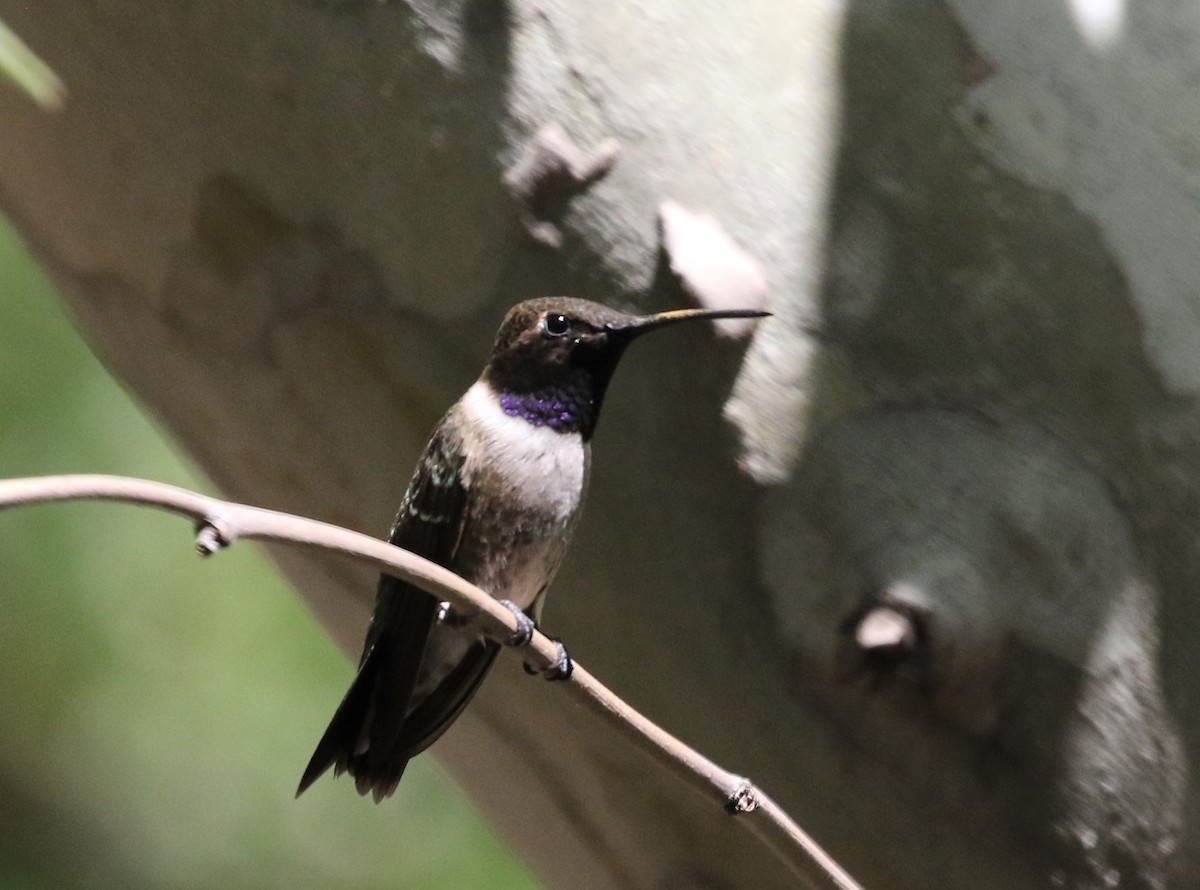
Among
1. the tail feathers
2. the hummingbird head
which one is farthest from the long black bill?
the tail feathers

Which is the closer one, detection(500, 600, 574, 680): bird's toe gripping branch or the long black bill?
detection(500, 600, 574, 680): bird's toe gripping branch

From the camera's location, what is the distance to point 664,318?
4.62ft

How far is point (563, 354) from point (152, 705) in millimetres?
4194

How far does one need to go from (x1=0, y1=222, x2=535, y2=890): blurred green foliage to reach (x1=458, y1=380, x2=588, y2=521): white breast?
3502 mm

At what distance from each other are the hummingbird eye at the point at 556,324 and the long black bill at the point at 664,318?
0.41 feet

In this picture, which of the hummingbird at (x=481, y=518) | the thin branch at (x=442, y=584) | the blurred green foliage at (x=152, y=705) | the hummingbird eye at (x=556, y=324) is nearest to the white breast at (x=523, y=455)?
the hummingbird at (x=481, y=518)

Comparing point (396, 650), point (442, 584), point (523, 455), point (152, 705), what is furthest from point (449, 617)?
point (152, 705)

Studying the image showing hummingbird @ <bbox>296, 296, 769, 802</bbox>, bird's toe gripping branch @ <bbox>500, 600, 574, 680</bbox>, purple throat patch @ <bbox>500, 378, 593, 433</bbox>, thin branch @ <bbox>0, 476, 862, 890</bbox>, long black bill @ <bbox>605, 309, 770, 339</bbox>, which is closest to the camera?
thin branch @ <bbox>0, 476, 862, 890</bbox>

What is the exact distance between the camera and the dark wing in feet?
5.32

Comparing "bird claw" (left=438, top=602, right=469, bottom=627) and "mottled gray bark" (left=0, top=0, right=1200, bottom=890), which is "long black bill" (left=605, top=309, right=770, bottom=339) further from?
"bird claw" (left=438, top=602, right=469, bottom=627)

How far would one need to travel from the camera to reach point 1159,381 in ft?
4.50

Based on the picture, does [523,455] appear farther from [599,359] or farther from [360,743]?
[360,743]

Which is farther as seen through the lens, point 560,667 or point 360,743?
point 360,743

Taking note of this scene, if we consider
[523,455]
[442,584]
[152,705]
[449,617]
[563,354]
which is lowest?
[152,705]
